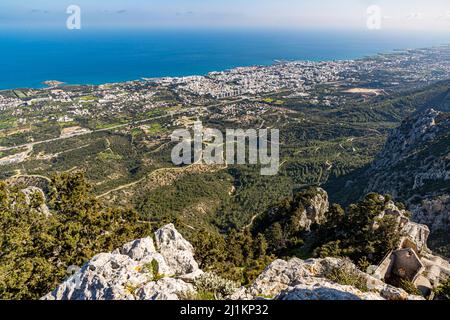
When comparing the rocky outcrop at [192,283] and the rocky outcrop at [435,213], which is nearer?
the rocky outcrop at [192,283]

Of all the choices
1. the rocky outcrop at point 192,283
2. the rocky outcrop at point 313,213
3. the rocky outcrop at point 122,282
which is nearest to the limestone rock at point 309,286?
the rocky outcrop at point 192,283

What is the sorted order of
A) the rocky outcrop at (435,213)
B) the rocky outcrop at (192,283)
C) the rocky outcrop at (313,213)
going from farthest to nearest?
the rocky outcrop at (313,213) → the rocky outcrop at (435,213) → the rocky outcrop at (192,283)

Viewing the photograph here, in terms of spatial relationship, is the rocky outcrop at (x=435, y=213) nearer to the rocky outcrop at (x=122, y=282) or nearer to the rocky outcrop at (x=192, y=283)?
the rocky outcrop at (x=192, y=283)

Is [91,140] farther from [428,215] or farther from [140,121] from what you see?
[428,215]

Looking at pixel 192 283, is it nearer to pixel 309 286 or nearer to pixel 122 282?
pixel 122 282

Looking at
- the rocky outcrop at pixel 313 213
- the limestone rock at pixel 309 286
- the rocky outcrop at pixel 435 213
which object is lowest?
the rocky outcrop at pixel 313 213

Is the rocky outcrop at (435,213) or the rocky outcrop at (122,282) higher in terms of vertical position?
the rocky outcrop at (122,282)

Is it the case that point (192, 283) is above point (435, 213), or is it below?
above

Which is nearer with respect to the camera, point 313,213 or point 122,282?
point 122,282

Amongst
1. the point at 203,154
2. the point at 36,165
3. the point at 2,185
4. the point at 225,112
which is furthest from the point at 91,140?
the point at 2,185

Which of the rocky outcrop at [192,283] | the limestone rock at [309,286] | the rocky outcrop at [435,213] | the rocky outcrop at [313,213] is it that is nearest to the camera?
the limestone rock at [309,286]

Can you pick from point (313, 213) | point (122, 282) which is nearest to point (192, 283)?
point (122, 282)
